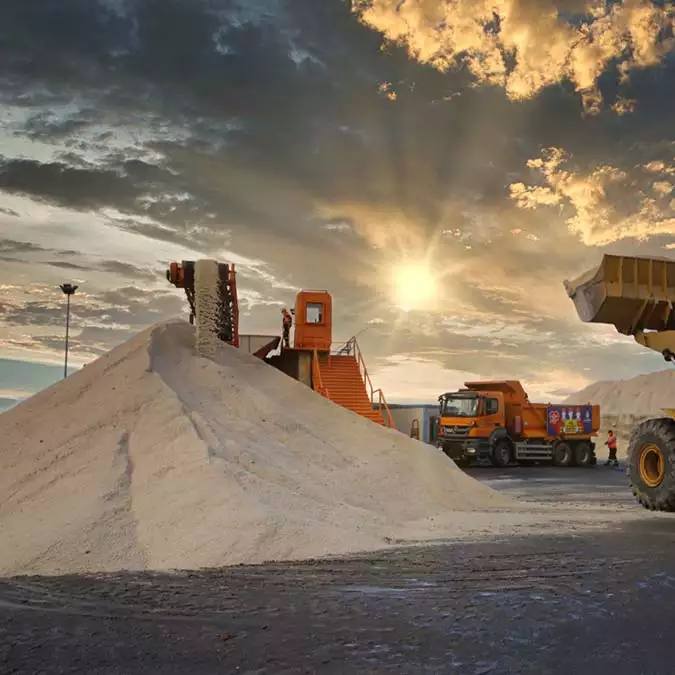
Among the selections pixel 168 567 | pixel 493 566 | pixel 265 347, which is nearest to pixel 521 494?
pixel 265 347

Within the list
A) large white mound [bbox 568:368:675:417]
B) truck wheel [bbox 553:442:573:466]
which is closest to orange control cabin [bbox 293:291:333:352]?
truck wheel [bbox 553:442:573:466]

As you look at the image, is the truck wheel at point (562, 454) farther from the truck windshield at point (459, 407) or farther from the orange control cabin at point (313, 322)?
the orange control cabin at point (313, 322)

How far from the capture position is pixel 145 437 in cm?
1148

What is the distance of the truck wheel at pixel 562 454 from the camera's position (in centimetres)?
3041

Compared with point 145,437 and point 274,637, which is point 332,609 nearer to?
point 274,637

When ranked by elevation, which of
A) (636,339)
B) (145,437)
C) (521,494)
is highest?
(636,339)

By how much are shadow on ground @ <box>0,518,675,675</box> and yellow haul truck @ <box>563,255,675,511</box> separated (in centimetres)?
566

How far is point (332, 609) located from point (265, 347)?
17.9 meters

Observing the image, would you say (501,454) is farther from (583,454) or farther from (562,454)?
(583,454)

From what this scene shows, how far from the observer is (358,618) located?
578 cm

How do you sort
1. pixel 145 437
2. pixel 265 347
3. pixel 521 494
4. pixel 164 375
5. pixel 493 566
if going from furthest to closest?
1. pixel 265 347
2. pixel 521 494
3. pixel 164 375
4. pixel 145 437
5. pixel 493 566

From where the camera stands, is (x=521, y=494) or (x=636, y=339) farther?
(x=521, y=494)

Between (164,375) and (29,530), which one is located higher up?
(164,375)

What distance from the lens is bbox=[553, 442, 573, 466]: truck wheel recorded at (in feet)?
99.8
